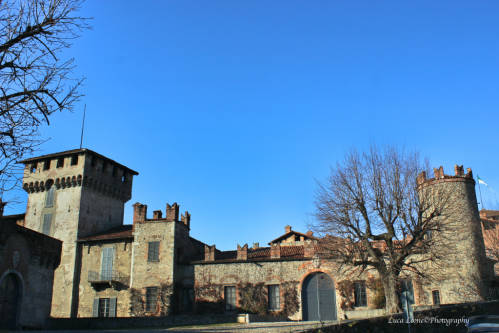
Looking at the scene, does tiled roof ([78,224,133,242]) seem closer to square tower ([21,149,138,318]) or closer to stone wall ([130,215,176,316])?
square tower ([21,149,138,318])

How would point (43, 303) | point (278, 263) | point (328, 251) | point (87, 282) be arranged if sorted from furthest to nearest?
point (87, 282) < point (278, 263) < point (328, 251) < point (43, 303)

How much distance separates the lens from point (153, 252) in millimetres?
31469

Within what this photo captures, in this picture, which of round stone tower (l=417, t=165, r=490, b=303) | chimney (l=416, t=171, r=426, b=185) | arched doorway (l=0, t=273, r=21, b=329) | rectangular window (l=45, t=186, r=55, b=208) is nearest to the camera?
arched doorway (l=0, t=273, r=21, b=329)

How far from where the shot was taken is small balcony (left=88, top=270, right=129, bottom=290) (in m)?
31.9

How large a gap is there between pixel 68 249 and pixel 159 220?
8.05 meters

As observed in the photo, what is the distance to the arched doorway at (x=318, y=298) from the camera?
95.4 ft

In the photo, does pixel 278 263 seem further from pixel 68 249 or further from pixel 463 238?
pixel 68 249

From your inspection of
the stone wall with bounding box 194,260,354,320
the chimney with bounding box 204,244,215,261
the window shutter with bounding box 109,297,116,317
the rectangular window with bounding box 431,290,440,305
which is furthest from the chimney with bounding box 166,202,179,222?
the rectangular window with bounding box 431,290,440,305

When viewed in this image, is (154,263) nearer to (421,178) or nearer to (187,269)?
(187,269)

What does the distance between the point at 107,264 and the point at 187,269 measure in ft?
20.1

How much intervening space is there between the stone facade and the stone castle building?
6.01 m

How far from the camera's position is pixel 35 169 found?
38.2 metres

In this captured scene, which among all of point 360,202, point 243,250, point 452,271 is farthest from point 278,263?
point 452,271

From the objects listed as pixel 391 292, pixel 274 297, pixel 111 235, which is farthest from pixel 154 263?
pixel 391 292
